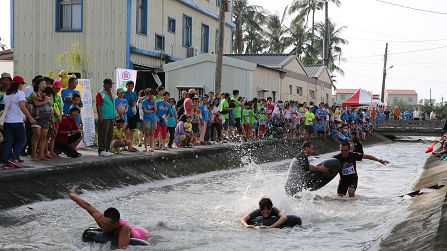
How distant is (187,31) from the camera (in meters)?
33.5

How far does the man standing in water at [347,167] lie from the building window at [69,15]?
1714 cm

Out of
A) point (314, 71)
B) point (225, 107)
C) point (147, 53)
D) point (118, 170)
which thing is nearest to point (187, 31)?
point (147, 53)

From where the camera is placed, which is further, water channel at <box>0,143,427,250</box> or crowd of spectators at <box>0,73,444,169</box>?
crowd of spectators at <box>0,73,444,169</box>

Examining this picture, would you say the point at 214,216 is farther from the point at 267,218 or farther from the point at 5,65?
the point at 5,65

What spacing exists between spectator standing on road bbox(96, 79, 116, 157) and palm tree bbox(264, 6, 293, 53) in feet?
179

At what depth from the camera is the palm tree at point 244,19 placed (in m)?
65.8

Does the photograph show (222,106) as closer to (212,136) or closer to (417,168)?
(212,136)

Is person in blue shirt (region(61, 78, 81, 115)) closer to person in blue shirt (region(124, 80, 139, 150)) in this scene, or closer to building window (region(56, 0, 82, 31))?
person in blue shirt (region(124, 80, 139, 150))

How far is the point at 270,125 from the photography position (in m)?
26.5

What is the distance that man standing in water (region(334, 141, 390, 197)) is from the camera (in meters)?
14.0

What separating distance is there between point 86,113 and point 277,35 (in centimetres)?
5414

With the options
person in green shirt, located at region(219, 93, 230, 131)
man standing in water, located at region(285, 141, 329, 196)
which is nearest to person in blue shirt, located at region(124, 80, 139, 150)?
person in green shirt, located at region(219, 93, 230, 131)

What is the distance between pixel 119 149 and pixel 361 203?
23.2 ft

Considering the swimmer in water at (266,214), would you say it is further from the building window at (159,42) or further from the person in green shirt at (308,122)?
the building window at (159,42)
